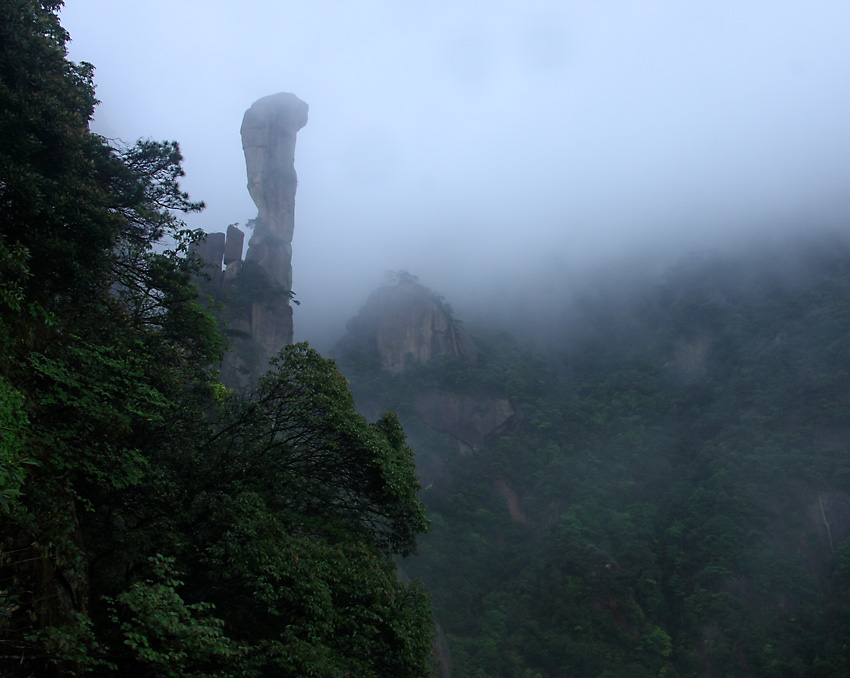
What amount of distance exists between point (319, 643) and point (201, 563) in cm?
204

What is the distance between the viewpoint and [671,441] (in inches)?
1770

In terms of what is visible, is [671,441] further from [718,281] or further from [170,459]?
[170,459]

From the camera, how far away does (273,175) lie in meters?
56.7

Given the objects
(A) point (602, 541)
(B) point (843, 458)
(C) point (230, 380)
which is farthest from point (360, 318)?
(B) point (843, 458)

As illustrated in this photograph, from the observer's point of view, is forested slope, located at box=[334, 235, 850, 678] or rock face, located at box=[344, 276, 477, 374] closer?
forested slope, located at box=[334, 235, 850, 678]

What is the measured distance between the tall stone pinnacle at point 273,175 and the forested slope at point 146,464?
38.3 meters

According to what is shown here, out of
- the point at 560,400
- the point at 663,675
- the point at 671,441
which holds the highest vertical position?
the point at 560,400

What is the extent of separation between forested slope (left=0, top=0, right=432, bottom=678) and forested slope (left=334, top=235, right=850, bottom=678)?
65.1ft

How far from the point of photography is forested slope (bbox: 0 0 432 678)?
5414 mm

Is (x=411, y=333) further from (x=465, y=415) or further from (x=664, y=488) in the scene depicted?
(x=664, y=488)

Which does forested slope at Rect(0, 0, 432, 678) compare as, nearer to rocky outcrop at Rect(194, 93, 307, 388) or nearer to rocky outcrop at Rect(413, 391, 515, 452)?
rocky outcrop at Rect(194, 93, 307, 388)

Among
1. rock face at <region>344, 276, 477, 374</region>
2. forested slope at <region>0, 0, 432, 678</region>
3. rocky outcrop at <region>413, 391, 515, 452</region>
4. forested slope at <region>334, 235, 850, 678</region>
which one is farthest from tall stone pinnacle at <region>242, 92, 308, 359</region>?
forested slope at <region>0, 0, 432, 678</region>

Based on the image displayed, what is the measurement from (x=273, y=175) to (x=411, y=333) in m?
19.3

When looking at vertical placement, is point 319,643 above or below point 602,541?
below
